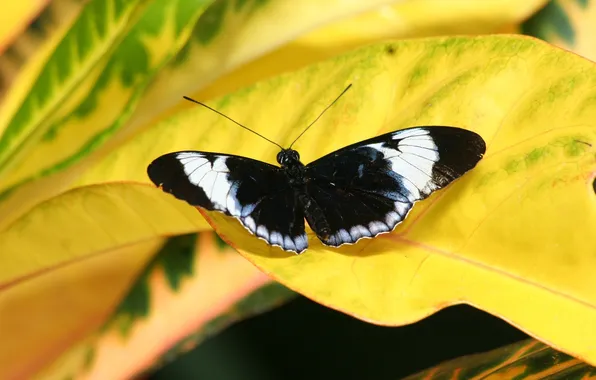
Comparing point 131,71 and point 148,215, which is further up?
point 131,71

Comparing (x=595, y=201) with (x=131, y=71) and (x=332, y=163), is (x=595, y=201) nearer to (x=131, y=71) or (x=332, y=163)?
(x=332, y=163)

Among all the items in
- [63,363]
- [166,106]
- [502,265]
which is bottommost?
[63,363]

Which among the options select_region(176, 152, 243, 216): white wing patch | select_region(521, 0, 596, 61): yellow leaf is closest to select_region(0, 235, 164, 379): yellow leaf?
select_region(176, 152, 243, 216): white wing patch

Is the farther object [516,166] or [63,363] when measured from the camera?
[63,363]

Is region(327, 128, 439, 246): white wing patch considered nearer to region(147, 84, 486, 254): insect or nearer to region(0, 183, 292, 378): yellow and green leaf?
region(147, 84, 486, 254): insect

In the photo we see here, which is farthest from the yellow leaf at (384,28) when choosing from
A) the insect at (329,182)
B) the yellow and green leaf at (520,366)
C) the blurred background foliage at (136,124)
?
the yellow and green leaf at (520,366)

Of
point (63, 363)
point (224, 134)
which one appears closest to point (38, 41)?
point (224, 134)

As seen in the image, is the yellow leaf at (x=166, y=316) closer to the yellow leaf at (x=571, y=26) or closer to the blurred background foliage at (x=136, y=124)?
the blurred background foliage at (x=136, y=124)

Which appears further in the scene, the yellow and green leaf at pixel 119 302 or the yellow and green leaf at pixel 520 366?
the yellow and green leaf at pixel 119 302
